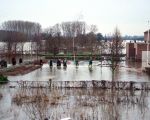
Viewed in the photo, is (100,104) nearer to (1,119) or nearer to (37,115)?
(37,115)

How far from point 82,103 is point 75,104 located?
1.05ft

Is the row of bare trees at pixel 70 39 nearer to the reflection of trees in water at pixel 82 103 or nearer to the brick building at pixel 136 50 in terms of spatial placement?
the brick building at pixel 136 50

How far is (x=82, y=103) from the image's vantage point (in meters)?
17.3

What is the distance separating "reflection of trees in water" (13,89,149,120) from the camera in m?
15.2

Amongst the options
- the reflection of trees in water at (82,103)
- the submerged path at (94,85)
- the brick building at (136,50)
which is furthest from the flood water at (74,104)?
the brick building at (136,50)

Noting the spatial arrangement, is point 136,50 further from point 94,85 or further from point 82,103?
point 82,103

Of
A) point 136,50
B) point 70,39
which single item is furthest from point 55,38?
point 136,50

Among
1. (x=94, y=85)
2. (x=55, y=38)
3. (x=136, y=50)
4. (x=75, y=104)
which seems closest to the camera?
(x=75, y=104)

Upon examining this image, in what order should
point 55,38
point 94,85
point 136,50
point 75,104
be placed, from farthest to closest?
point 55,38, point 136,50, point 94,85, point 75,104

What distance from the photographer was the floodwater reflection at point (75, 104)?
15.2 meters

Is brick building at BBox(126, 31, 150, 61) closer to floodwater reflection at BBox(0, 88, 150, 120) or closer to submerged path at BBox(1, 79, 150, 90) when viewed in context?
submerged path at BBox(1, 79, 150, 90)

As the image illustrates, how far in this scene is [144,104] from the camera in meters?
17.5

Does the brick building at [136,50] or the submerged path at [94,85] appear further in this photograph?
the brick building at [136,50]

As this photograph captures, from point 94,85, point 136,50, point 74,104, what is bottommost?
point 74,104
